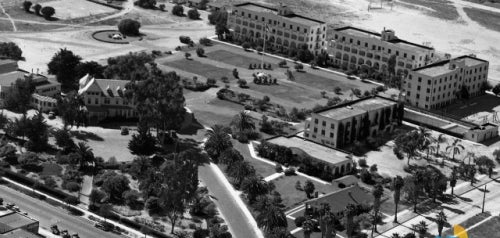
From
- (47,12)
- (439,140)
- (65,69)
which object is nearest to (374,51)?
(439,140)

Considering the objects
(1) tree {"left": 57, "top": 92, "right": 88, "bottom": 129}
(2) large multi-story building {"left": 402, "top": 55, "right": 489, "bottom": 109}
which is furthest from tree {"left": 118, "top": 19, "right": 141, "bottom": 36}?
(2) large multi-story building {"left": 402, "top": 55, "right": 489, "bottom": 109}

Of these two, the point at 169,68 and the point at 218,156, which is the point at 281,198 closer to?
the point at 218,156

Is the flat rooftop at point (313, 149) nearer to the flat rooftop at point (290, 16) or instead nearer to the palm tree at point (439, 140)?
the palm tree at point (439, 140)

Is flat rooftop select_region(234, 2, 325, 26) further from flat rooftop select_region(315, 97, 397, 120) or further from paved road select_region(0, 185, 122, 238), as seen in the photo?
paved road select_region(0, 185, 122, 238)

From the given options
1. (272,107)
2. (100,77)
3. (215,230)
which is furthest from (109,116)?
(215,230)

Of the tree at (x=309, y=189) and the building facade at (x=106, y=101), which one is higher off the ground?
the building facade at (x=106, y=101)

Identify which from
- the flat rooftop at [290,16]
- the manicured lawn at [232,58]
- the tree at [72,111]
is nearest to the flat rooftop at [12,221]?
the tree at [72,111]
